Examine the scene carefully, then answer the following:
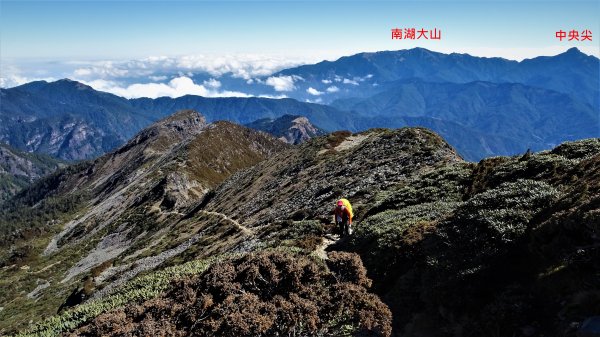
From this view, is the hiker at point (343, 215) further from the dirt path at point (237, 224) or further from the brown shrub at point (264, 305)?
the dirt path at point (237, 224)

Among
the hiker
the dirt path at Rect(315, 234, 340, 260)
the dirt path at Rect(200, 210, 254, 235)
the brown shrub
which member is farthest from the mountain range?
the dirt path at Rect(200, 210, 254, 235)

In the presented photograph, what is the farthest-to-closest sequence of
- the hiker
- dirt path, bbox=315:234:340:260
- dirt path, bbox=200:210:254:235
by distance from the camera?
dirt path, bbox=200:210:254:235 < the hiker < dirt path, bbox=315:234:340:260

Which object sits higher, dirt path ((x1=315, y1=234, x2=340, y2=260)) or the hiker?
the hiker

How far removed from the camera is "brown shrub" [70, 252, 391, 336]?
16250 millimetres

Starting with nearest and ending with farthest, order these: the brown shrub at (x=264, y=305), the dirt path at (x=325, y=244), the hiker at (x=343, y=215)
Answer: the brown shrub at (x=264, y=305)
the dirt path at (x=325, y=244)
the hiker at (x=343, y=215)

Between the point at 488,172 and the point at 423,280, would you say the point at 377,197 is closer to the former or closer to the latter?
the point at 488,172

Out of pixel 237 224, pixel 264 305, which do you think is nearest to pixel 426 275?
pixel 264 305

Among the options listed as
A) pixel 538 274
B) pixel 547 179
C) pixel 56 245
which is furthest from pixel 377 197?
pixel 56 245

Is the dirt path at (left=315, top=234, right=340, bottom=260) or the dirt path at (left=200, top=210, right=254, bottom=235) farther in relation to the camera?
the dirt path at (left=200, top=210, right=254, bottom=235)

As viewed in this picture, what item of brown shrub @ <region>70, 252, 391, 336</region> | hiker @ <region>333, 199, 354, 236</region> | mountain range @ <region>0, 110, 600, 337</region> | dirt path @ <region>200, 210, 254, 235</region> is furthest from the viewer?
dirt path @ <region>200, 210, 254, 235</region>

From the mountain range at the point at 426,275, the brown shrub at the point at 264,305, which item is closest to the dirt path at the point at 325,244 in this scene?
the mountain range at the point at 426,275

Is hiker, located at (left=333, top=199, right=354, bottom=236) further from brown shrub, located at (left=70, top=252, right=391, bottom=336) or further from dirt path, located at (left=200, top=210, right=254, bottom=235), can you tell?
dirt path, located at (left=200, top=210, right=254, bottom=235)

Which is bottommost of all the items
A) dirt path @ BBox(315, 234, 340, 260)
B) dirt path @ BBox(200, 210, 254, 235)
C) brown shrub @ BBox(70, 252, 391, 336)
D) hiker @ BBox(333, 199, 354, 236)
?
dirt path @ BBox(200, 210, 254, 235)

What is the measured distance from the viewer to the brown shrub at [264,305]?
640 inches
